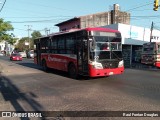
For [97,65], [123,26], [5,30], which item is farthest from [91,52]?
[5,30]

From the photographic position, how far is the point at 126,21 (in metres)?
52.7

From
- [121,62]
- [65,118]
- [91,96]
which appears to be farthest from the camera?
[121,62]

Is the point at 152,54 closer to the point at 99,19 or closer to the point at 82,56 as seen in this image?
the point at 82,56

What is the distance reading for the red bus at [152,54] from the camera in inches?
948

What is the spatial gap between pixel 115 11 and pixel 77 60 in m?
35.4

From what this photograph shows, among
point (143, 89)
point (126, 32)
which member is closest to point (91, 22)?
point (126, 32)

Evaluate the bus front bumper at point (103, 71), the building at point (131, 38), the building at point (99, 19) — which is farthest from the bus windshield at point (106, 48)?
the building at point (99, 19)

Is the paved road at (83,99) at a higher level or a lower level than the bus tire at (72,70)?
lower

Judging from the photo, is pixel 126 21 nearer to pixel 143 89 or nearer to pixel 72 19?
pixel 72 19

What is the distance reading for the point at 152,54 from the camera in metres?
24.8

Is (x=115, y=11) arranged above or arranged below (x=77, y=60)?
above

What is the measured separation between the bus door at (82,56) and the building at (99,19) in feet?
113

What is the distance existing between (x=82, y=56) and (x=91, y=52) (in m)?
0.85

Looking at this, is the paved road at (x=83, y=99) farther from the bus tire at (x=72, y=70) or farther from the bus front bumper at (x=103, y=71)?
the bus tire at (x=72, y=70)
